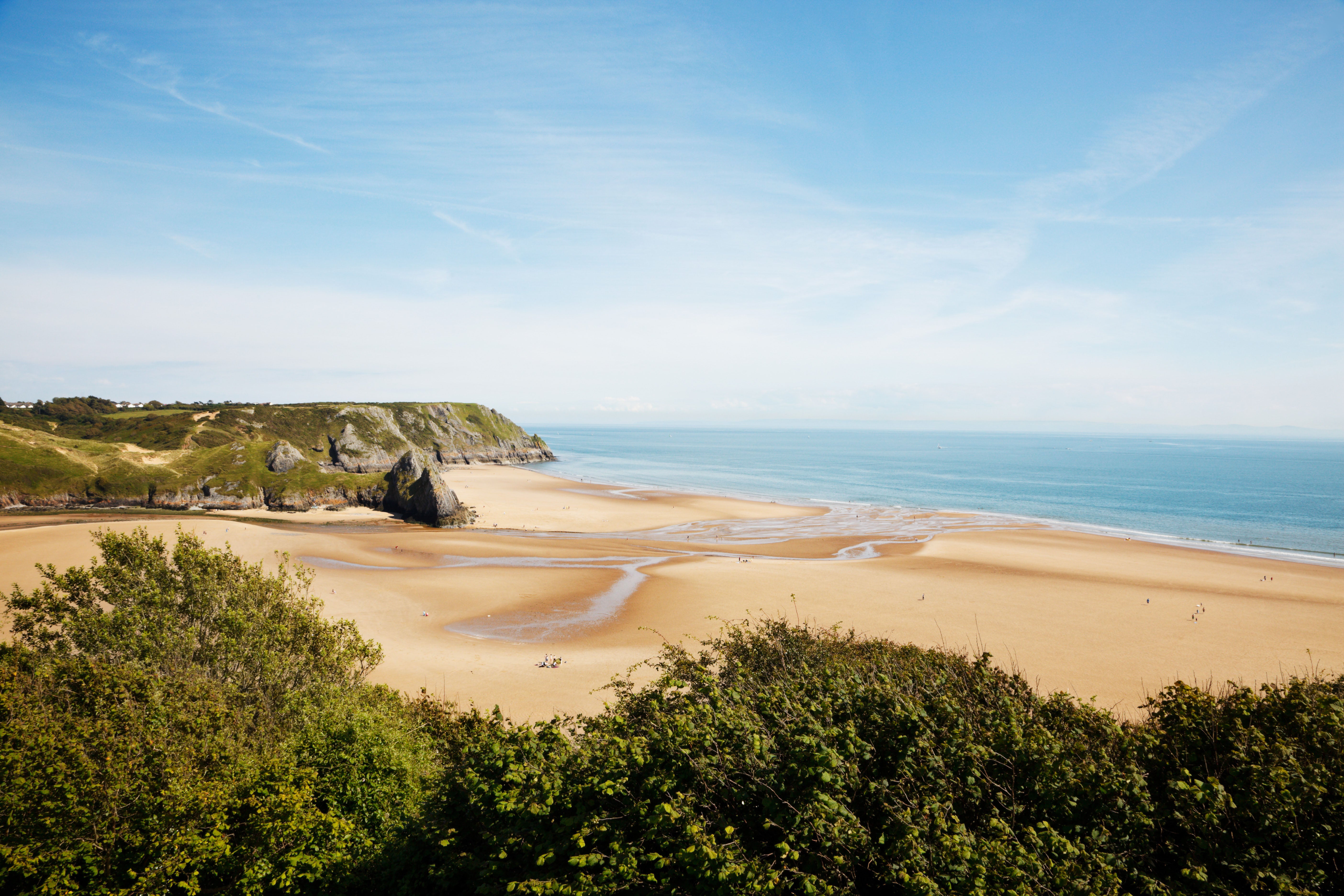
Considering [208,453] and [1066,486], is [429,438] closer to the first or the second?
[208,453]

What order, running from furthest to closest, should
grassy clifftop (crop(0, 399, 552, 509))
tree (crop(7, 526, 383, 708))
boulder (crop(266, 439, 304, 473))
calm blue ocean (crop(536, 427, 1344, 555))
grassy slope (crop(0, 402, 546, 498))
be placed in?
1. boulder (crop(266, 439, 304, 473))
2. calm blue ocean (crop(536, 427, 1344, 555))
3. grassy clifftop (crop(0, 399, 552, 509))
4. grassy slope (crop(0, 402, 546, 498))
5. tree (crop(7, 526, 383, 708))

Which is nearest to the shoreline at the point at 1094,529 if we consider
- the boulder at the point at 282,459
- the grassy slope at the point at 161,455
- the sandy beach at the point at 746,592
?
the sandy beach at the point at 746,592

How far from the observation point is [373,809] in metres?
12.8

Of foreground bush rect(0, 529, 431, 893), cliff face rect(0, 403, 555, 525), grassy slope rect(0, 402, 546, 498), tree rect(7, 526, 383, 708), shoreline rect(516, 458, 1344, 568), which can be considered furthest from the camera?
grassy slope rect(0, 402, 546, 498)

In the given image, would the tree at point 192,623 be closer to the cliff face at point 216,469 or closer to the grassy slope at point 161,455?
the cliff face at point 216,469

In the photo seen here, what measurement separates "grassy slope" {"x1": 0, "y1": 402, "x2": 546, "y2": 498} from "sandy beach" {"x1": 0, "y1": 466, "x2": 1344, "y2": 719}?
32.0 ft

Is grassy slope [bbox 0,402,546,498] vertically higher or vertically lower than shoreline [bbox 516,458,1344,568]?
higher

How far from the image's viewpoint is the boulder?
271 feet

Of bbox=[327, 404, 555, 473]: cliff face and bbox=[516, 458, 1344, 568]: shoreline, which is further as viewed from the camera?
bbox=[327, 404, 555, 473]: cliff face

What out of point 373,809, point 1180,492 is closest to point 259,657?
point 373,809

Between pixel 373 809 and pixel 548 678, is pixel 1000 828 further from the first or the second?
pixel 548 678

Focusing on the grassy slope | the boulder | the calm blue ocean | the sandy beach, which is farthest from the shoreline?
the grassy slope

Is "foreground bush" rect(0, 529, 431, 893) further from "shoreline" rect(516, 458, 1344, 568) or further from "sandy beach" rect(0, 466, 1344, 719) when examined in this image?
"shoreline" rect(516, 458, 1344, 568)

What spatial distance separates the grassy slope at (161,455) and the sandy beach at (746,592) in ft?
32.0
